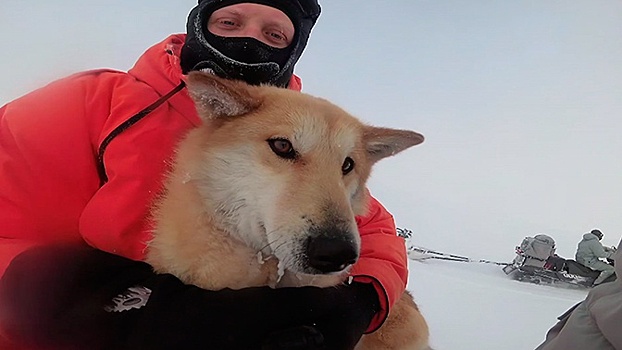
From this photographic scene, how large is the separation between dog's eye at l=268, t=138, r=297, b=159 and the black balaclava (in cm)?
52

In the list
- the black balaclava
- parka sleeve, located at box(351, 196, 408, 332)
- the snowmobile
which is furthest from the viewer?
the snowmobile

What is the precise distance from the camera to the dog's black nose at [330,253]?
149 cm

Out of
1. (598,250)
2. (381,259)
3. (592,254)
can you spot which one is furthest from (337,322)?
(598,250)

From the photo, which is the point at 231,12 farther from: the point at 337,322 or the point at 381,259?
the point at 337,322

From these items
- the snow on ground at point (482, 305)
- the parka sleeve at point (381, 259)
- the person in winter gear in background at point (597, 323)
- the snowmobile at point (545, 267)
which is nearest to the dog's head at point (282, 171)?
the parka sleeve at point (381, 259)

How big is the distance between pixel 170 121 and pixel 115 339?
886 mm

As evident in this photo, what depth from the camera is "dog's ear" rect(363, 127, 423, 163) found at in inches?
85.3

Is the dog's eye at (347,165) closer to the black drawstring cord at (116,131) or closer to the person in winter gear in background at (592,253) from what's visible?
the black drawstring cord at (116,131)

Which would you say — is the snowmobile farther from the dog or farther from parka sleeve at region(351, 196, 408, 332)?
the dog

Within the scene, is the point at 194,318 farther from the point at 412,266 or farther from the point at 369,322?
the point at 412,266

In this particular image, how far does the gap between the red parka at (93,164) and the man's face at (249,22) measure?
289 millimetres

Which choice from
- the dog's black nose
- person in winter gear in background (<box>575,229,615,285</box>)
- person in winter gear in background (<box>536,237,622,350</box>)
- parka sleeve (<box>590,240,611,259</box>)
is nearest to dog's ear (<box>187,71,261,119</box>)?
the dog's black nose

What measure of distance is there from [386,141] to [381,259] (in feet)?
1.68

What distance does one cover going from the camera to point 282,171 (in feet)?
5.80
